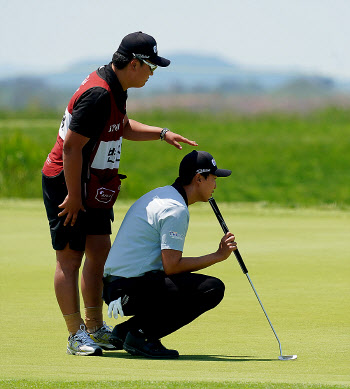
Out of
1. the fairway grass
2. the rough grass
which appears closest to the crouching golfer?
the fairway grass

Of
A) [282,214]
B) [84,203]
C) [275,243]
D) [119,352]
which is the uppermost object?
[84,203]

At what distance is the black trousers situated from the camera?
19.5 feet

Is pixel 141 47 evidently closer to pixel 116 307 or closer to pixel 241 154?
pixel 116 307

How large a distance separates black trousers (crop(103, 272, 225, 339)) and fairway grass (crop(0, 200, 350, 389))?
0.22 metres

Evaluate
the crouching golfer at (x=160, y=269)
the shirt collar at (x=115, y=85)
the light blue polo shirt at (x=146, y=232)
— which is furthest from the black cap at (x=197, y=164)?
the shirt collar at (x=115, y=85)

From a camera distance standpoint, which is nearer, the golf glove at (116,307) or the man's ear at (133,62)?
the golf glove at (116,307)

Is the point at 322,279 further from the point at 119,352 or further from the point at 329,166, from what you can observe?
the point at 329,166

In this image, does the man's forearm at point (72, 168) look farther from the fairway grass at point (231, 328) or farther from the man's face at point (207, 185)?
the fairway grass at point (231, 328)

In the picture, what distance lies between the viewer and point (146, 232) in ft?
19.5

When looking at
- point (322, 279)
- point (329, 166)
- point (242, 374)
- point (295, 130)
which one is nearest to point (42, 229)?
point (322, 279)

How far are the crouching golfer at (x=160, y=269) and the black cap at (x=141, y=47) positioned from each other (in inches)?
24.5

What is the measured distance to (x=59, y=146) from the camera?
242 inches

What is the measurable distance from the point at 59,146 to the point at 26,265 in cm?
484

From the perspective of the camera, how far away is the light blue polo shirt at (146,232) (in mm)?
5855
